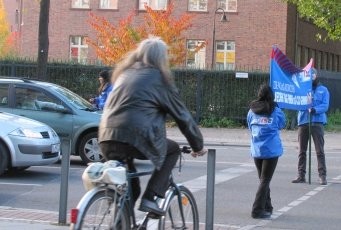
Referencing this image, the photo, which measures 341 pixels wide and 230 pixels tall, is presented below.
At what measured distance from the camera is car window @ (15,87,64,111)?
15.5 metres

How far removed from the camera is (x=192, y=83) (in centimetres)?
2916

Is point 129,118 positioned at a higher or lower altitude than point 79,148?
higher

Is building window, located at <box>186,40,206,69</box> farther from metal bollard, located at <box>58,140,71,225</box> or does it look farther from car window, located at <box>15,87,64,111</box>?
metal bollard, located at <box>58,140,71,225</box>

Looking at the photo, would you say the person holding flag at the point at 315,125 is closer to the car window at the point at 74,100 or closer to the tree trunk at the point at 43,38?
the car window at the point at 74,100

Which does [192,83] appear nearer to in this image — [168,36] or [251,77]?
[251,77]

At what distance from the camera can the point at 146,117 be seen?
6.32 m

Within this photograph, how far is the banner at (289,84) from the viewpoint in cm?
1349

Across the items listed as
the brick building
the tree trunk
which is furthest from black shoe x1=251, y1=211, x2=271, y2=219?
the brick building

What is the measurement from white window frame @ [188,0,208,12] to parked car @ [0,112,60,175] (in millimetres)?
29425

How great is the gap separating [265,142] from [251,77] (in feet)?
61.9

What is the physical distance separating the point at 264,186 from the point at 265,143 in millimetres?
545

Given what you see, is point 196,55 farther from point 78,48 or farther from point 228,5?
point 78,48

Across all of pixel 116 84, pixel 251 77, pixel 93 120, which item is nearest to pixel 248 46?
pixel 251 77

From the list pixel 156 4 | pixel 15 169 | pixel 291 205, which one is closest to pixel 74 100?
pixel 15 169
